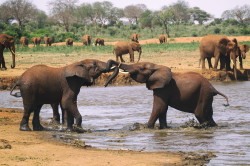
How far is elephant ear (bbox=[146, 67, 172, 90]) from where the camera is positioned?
34.3 ft

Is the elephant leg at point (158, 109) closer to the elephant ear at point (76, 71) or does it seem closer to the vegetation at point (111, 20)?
the elephant ear at point (76, 71)

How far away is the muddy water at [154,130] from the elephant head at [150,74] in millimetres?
964

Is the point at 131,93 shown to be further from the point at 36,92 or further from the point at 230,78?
the point at 36,92

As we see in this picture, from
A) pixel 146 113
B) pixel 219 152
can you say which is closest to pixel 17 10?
pixel 146 113

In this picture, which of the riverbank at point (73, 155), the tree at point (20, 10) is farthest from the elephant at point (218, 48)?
the tree at point (20, 10)

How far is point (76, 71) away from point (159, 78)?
1.65 m

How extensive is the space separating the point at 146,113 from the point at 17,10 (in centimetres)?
6856

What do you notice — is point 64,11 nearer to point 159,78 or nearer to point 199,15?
point 199,15

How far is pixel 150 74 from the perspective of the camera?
1065 centimetres

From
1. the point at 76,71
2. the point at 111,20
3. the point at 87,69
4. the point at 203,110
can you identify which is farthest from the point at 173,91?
the point at 111,20

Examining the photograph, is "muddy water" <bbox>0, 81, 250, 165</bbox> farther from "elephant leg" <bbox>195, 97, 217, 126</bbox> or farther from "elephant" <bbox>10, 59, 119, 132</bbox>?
"elephant" <bbox>10, 59, 119, 132</bbox>

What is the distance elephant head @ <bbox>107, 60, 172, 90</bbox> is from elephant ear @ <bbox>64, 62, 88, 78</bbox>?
79cm

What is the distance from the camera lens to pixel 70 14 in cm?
8662

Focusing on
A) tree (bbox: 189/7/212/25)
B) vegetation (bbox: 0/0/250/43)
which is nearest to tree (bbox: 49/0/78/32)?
vegetation (bbox: 0/0/250/43)
